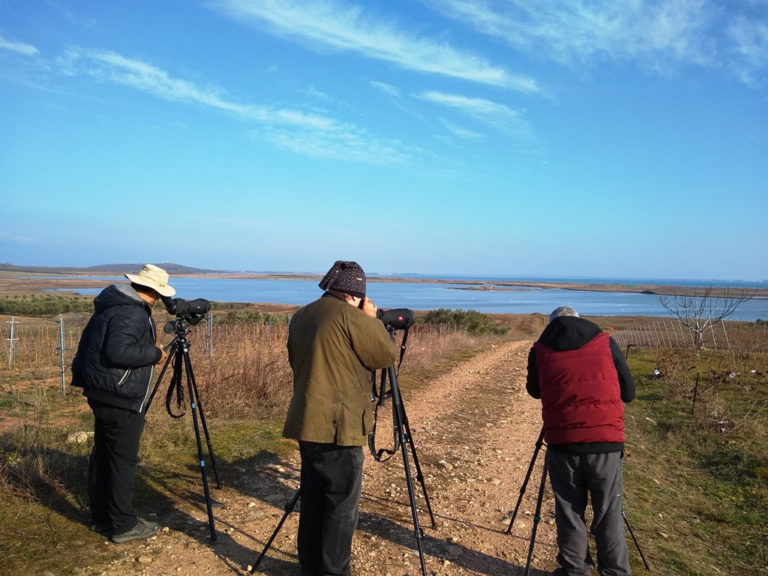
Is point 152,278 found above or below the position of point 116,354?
above

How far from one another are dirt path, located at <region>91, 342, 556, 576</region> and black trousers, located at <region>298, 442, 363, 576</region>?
2.00 feet

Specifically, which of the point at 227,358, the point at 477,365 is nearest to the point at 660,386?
the point at 477,365

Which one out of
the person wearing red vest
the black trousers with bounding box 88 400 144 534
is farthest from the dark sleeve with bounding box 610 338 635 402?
the black trousers with bounding box 88 400 144 534

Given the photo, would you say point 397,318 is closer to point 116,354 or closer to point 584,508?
point 584,508

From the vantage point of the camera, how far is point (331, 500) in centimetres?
294

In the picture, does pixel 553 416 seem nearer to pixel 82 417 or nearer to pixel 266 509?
pixel 266 509

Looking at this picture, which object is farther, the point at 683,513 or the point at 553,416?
the point at 683,513

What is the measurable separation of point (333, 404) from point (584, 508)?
1.68 metres

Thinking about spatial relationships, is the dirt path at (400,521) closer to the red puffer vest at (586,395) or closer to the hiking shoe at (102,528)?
the hiking shoe at (102,528)

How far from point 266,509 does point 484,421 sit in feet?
13.8

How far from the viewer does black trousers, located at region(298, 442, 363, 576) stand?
9.61ft

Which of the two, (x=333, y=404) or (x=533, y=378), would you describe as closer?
(x=333, y=404)

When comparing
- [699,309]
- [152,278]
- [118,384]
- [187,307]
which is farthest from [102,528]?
[699,309]

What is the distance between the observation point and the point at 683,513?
4.96 metres
